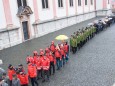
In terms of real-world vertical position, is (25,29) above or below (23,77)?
above

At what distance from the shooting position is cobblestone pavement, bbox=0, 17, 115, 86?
10008mm

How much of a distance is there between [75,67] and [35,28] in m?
11.5

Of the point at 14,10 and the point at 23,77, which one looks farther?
the point at 14,10

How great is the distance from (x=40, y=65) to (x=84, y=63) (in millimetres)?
3971

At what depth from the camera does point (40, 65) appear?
1002cm

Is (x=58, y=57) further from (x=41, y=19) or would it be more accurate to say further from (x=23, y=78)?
(x=41, y=19)

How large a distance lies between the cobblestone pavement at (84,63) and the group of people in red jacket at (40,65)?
502mm

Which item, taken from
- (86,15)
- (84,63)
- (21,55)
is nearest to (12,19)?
(21,55)

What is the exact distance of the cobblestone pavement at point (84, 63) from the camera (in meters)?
10.0

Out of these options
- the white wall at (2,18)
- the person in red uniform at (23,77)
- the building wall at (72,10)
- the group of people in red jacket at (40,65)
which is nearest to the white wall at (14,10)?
the white wall at (2,18)

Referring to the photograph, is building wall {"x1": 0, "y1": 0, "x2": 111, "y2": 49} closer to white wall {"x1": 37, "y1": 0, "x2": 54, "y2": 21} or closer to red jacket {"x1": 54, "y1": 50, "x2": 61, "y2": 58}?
white wall {"x1": 37, "y1": 0, "x2": 54, "y2": 21}

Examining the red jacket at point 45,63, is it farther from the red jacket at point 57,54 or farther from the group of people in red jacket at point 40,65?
the red jacket at point 57,54

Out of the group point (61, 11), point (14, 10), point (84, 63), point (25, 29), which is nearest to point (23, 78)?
point (84, 63)

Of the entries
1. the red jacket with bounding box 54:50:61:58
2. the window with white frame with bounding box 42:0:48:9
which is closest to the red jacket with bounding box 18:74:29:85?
the red jacket with bounding box 54:50:61:58
